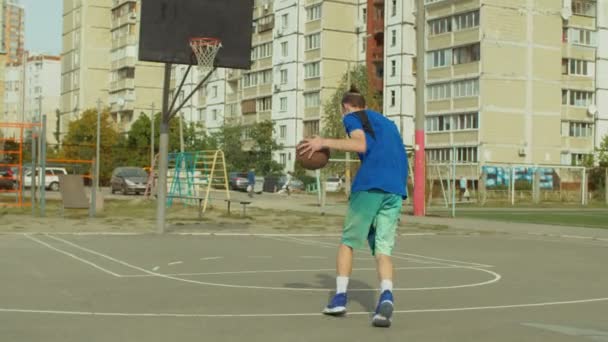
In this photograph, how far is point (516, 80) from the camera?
228 ft

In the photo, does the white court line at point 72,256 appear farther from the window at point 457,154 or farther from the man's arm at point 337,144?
the window at point 457,154

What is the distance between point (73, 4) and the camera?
121562 millimetres

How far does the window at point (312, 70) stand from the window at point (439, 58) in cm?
1482

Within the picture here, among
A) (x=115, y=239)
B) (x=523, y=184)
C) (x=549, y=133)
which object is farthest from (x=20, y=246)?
(x=549, y=133)

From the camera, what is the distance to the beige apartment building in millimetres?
68625

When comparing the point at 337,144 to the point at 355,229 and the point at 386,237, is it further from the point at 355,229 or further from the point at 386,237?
the point at 386,237

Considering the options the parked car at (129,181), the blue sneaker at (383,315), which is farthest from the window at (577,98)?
the blue sneaker at (383,315)

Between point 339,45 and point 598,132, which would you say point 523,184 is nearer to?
point 598,132

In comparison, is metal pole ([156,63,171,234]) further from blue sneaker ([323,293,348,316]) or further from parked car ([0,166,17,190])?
parked car ([0,166,17,190])

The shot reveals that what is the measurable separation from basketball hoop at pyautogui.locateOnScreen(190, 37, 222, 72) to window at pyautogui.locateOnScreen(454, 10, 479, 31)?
175ft

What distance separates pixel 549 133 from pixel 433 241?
54.3 m

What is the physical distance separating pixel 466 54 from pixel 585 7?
496 inches

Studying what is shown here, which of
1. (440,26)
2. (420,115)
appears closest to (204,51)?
(420,115)

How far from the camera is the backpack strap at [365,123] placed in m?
7.99
